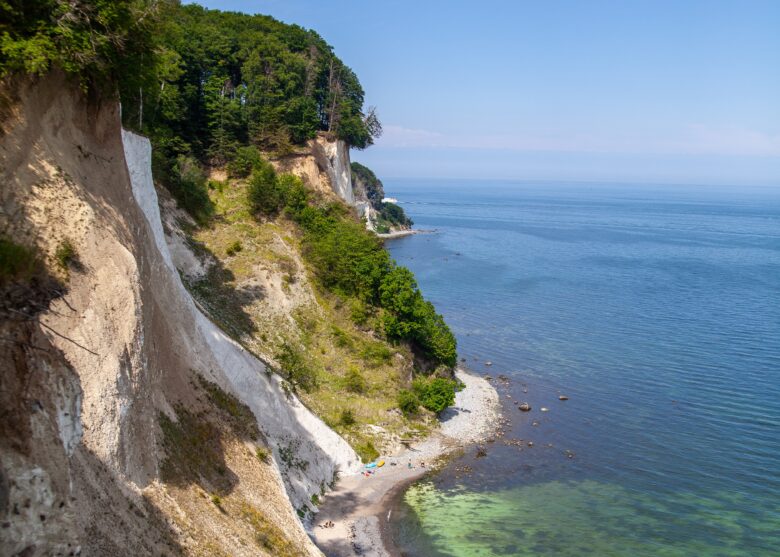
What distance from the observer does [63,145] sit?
2056 cm

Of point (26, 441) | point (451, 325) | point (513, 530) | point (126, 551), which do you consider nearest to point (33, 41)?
point (26, 441)

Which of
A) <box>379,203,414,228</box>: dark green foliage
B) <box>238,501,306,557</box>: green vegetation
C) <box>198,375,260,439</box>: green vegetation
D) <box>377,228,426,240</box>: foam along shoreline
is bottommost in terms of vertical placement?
<box>238,501,306,557</box>: green vegetation

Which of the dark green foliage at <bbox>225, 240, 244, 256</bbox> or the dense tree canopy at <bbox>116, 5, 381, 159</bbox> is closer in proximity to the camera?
the dark green foliage at <bbox>225, 240, 244, 256</bbox>

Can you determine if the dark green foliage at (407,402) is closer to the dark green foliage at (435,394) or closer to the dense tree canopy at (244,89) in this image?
the dark green foliage at (435,394)

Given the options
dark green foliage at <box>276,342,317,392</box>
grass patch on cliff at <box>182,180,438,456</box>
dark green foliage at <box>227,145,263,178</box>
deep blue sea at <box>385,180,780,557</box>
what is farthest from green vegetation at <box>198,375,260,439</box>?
dark green foliage at <box>227,145,263,178</box>

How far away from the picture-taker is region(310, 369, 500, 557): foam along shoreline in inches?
1198

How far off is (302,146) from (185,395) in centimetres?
4295

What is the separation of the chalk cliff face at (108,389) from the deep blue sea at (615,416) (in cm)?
1235

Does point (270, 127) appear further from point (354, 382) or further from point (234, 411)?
point (234, 411)

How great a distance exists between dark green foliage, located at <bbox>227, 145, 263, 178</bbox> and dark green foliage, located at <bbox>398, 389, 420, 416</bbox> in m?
26.1

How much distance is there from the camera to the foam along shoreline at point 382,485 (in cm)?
3044

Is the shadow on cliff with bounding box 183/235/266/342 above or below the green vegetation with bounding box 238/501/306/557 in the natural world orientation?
above

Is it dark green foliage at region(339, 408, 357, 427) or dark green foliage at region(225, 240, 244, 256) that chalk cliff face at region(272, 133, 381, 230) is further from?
dark green foliage at region(339, 408, 357, 427)

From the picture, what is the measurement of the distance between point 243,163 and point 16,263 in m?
41.9
